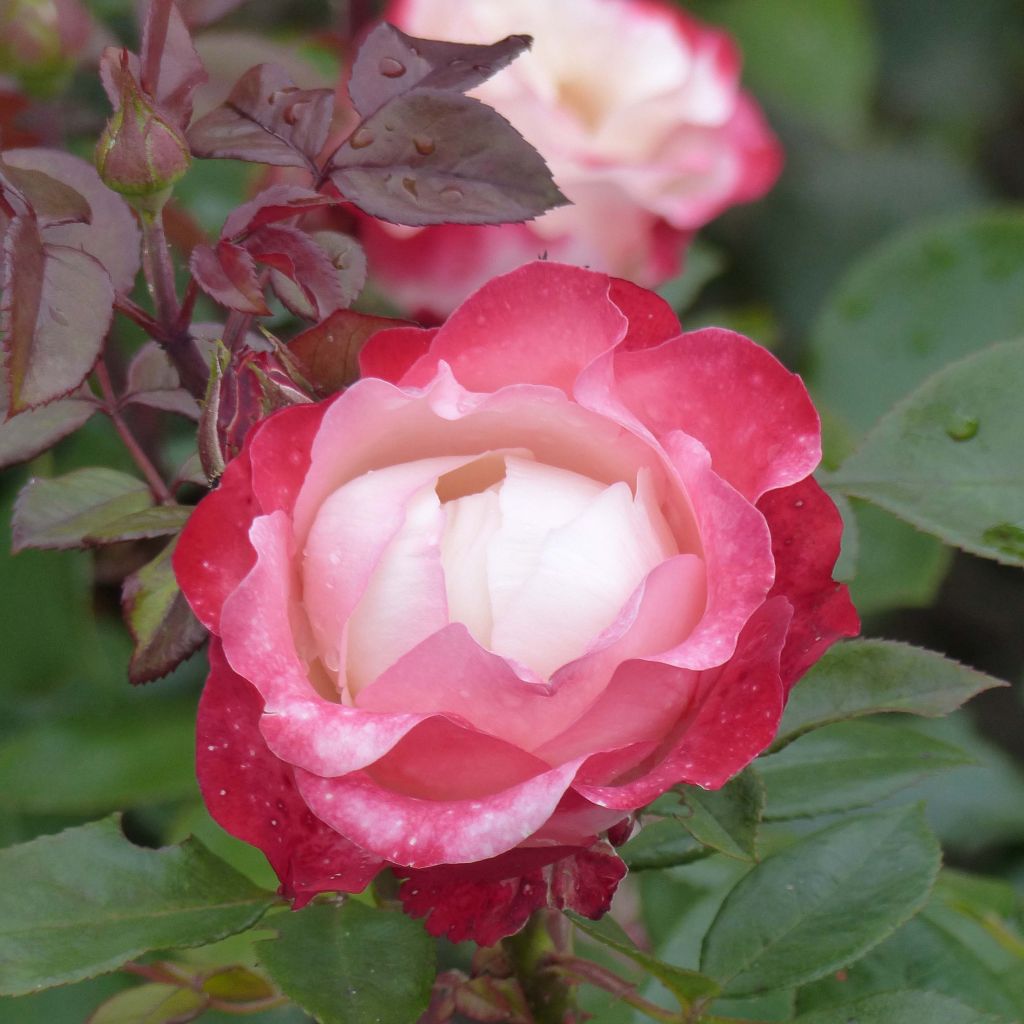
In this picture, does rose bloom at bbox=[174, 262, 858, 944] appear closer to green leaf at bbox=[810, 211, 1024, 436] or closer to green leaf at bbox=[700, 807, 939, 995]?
green leaf at bbox=[700, 807, 939, 995]

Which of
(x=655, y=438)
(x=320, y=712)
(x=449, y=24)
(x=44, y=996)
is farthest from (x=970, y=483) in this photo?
(x=44, y=996)

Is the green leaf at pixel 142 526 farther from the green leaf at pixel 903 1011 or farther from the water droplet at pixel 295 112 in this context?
the green leaf at pixel 903 1011

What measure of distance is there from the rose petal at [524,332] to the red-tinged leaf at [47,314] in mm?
90

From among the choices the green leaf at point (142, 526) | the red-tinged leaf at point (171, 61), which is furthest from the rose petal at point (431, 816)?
the red-tinged leaf at point (171, 61)

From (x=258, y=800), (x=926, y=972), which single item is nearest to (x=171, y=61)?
(x=258, y=800)

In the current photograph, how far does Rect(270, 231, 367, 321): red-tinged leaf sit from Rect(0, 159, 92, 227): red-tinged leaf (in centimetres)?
6

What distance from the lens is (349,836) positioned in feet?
1.11

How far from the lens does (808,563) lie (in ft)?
1.29

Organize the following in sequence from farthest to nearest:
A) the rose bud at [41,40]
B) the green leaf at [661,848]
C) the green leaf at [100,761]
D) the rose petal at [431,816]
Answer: the green leaf at [100,761] → the rose bud at [41,40] → the green leaf at [661,848] → the rose petal at [431,816]

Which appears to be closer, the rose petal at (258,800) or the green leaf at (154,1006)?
the rose petal at (258,800)

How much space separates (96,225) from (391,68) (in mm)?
108

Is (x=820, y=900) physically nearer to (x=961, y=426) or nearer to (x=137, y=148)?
(x=961, y=426)

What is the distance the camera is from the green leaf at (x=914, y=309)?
44.0 inches

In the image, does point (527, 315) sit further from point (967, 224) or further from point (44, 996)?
point (967, 224)
